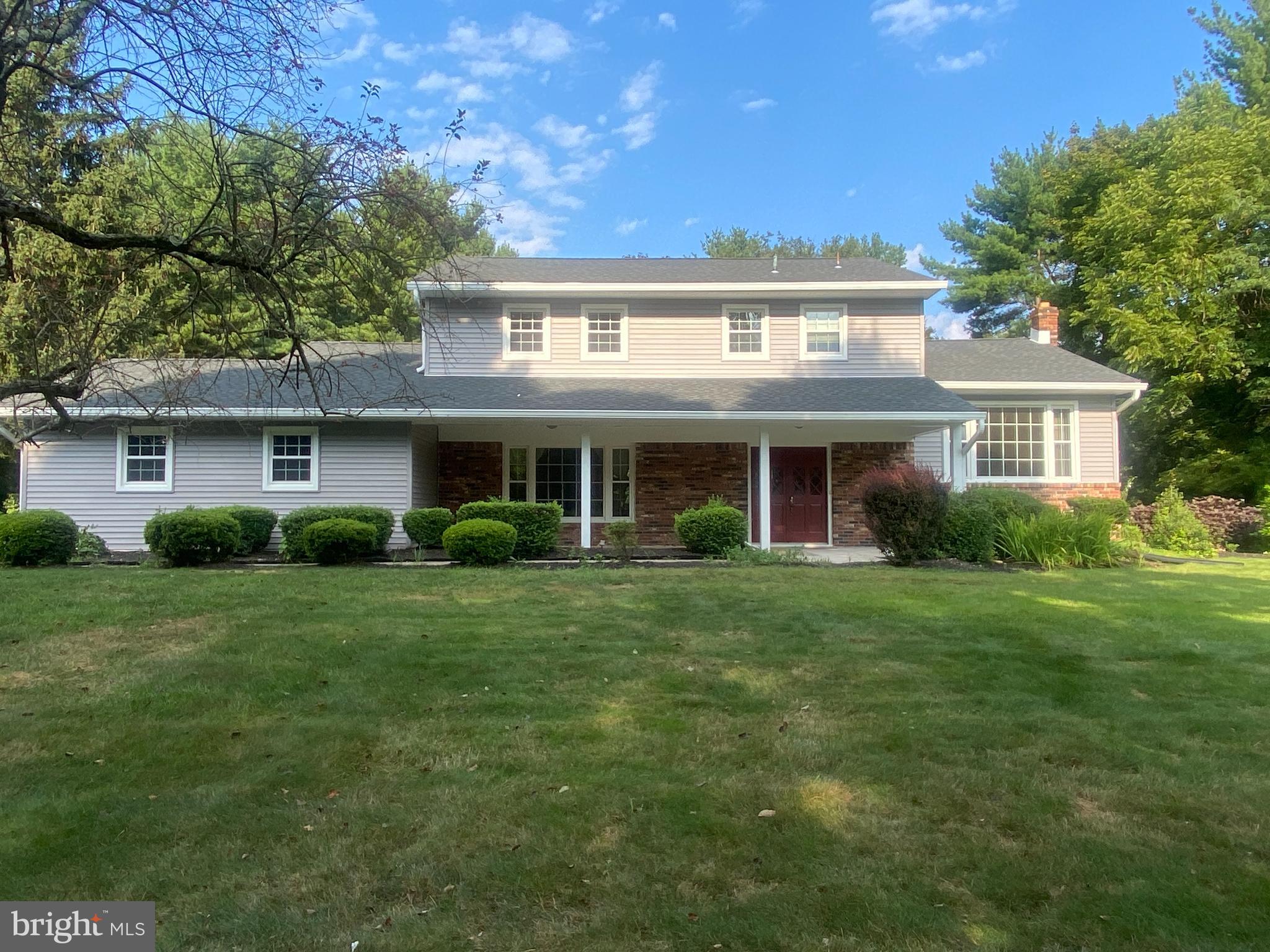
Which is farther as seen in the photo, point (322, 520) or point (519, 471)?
point (519, 471)

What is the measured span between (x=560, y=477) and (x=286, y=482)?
527cm

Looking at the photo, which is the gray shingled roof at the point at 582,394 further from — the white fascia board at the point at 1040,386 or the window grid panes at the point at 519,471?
the window grid panes at the point at 519,471

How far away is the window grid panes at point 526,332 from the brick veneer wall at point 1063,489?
384 inches

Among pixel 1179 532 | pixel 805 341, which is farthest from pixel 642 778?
pixel 1179 532

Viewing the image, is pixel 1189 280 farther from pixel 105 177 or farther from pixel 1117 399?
pixel 105 177

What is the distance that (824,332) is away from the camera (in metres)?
16.3

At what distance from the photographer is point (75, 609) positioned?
7621mm

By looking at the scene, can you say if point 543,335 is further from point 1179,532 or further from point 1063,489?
point 1179,532

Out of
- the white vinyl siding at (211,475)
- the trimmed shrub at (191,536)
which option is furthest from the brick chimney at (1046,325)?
the trimmed shrub at (191,536)

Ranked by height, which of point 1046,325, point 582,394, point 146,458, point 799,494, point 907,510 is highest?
point 1046,325

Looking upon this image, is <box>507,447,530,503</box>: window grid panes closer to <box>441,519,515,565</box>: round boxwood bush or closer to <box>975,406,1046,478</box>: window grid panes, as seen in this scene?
<box>441,519,515,565</box>: round boxwood bush

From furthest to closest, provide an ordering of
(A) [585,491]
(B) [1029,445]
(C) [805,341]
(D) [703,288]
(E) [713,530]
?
(B) [1029,445] → (C) [805,341] → (D) [703,288] → (A) [585,491] → (E) [713,530]

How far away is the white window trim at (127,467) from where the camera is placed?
1459 centimetres

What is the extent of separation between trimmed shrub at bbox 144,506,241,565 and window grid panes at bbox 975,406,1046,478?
48.4ft
